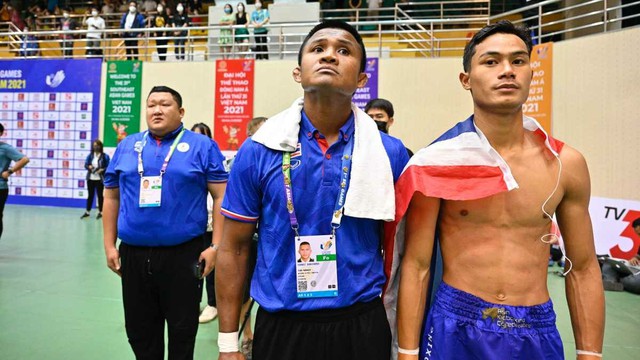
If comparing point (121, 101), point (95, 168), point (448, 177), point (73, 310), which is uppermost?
point (121, 101)

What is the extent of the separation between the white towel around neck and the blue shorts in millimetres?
371

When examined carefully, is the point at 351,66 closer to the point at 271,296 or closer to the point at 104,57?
the point at 271,296

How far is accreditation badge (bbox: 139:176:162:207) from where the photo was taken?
2395 mm

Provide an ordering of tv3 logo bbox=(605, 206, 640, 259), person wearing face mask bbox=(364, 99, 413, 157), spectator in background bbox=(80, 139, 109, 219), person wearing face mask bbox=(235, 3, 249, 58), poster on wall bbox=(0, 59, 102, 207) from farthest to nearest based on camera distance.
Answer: poster on wall bbox=(0, 59, 102, 207) < person wearing face mask bbox=(235, 3, 249, 58) < spectator in background bbox=(80, 139, 109, 219) < tv3 logo bbox=(605, 206, 640, 259) < person wearing face mask bbox=(364, 99, 413, 157)

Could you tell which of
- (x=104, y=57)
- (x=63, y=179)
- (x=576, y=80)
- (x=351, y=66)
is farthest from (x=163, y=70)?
(x=351, y=66)

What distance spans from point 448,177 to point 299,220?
489 millimetres

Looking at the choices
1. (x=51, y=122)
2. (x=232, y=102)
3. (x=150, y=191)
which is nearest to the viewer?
(x=150, y=191)

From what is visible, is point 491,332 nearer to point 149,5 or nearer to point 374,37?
point 374,37

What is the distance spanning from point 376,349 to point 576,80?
25.0ft

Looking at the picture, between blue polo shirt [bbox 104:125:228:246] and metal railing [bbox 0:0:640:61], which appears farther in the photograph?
metal railing [bbox 0:0:640:61]

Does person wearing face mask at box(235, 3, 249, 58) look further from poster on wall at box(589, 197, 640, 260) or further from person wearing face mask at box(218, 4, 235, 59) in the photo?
poster on wall at box(589, 197, 640, 260)


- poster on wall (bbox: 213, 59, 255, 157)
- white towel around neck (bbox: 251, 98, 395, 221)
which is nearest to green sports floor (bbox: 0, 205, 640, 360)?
white towel around neck (bbox: 251, 98, 395, 221)

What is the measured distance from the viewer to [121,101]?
35.9 feet

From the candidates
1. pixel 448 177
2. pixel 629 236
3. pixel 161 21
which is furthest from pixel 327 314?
pixel 161 21
